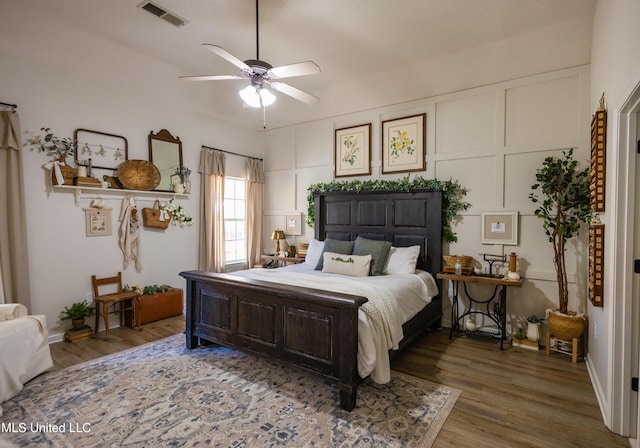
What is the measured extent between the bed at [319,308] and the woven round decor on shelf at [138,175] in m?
1.66

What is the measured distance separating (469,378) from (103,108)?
16.8 ft

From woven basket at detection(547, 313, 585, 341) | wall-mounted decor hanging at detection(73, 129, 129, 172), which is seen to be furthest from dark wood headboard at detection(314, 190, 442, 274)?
wall-mounted decor hanging at detection(73, 129, 129, 172)

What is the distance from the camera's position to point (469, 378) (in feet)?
9.32

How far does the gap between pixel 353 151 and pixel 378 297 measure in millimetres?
2914

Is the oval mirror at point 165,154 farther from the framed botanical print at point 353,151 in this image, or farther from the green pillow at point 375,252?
the green pillow at point 375,252

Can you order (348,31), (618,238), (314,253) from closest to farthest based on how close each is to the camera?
1. (618,238)
2. (348,31)
3. (314,253)

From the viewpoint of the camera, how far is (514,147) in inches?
148

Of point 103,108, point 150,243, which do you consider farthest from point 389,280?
point 103,108

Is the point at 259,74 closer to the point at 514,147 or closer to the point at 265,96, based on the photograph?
the point at 265,96

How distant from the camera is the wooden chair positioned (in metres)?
3.75

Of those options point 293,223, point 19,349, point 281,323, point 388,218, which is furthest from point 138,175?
point 388,218

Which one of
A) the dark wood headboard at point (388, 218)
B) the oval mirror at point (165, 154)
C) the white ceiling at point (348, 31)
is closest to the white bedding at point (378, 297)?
the dark wood headboard at point (388, 218)

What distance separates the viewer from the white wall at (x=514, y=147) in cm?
346

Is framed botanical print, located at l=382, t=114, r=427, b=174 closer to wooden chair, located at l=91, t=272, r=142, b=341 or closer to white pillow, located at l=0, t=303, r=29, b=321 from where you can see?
wooden chair, located at l=91, t=272, r=142, b=341
